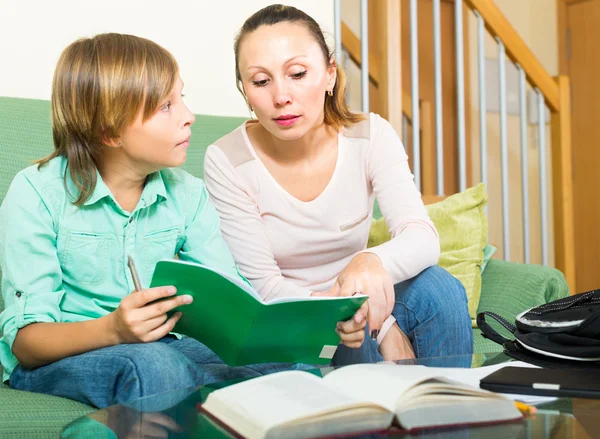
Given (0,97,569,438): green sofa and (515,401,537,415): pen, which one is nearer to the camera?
(515,401,537,415): pen

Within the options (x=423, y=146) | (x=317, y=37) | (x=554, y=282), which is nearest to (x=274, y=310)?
(x=317, y=37)

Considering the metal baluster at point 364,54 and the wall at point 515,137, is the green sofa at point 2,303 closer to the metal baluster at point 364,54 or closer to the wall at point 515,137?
the metal baluster at point 364,54

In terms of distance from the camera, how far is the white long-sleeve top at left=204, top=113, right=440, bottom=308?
150cm

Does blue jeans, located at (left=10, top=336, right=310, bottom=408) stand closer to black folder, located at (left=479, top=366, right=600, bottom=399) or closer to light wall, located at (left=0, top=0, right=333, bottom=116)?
black folder, located at (left=479, top=366, right=600, bottom=399)

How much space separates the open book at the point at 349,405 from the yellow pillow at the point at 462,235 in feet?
3.30

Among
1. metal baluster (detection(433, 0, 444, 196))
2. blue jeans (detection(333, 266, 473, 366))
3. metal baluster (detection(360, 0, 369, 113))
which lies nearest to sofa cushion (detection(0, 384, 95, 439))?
blue jeans (detection(333, 266, 473, 366))

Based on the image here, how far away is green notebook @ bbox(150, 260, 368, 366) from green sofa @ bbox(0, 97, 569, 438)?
212mm

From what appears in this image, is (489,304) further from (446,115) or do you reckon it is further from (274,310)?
(446,115)

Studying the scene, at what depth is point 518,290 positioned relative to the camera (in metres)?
1.84

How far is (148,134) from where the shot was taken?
1330 millimetres

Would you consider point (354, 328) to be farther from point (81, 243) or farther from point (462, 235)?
point (462, 235)

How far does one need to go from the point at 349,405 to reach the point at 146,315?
412 millimetres

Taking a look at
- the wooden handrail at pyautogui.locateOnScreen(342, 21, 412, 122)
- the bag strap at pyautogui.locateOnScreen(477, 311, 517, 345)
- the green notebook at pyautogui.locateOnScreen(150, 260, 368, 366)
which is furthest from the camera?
the wooden handrail at pyautogui.locateOnScreen(342, 21, 412, 122)

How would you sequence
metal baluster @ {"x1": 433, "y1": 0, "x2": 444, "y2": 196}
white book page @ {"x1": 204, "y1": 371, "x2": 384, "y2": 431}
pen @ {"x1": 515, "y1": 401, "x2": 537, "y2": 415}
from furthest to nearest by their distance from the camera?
metal baluster @ {"x1": 433, "y1": 0, "x2": 444, "y2": 196}, pen @ {"x1": 515, "y1": 401, "x2": 537, "y2": 415}, white book page @ {"x1": 204, "y1": 371, "x2": 384, "y2": 431}
